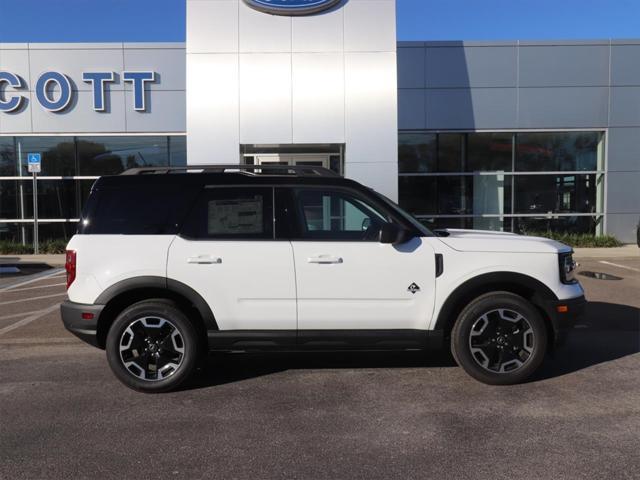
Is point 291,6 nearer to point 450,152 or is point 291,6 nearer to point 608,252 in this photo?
point 450,152

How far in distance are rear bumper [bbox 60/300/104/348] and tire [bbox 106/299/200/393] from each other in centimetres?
16

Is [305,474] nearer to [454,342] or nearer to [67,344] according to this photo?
[454,342]

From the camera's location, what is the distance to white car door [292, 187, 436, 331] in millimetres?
4508

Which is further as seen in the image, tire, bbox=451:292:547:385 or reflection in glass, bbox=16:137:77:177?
reflection in glass, bbox=16:137:77:177

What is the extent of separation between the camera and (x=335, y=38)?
40.0ft

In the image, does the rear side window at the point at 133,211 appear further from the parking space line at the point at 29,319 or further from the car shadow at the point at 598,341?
the car shadow at the point at 598,341

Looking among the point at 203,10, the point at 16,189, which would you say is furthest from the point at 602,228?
the point at 16,189

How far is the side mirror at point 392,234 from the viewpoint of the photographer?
4391 millimetres

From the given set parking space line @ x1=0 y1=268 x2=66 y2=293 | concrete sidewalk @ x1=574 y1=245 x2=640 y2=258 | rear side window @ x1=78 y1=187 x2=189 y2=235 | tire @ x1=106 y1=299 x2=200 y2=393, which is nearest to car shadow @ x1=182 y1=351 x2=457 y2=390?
tire @ x1=106 y1=299 x2=200 y2=393

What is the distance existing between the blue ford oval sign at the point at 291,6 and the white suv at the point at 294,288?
8.83 meters

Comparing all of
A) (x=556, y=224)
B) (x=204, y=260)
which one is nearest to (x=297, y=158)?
(x=556, y=224)

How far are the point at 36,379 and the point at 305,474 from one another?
10.3 ft

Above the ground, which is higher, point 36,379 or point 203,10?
point 203,10

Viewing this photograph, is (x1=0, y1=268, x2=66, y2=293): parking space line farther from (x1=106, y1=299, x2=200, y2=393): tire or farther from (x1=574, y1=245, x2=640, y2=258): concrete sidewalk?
(x1=574, y1=245, x2=640, y2=258): concrete sidewalk
